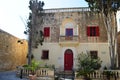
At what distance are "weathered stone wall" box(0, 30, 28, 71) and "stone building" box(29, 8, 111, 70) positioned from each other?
2.91 meters

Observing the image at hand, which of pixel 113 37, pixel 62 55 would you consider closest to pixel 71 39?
pixel 62 55

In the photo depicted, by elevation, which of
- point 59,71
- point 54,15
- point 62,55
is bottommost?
point 59,71

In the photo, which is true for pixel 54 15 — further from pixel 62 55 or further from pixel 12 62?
pixel 12 62

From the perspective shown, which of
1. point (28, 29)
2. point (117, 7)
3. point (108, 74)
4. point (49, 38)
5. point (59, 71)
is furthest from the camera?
point (49, 38)

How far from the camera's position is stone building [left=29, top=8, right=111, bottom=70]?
72.7ft

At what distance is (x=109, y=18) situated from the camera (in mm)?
18000

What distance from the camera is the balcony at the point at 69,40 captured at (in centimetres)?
2205

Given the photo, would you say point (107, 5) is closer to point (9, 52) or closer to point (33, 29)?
point (33, 29)

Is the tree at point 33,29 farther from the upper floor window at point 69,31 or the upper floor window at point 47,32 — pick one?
the upper floor window at point 69,31

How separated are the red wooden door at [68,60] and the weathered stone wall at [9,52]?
20.0 ft

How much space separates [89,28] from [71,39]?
2613 mm

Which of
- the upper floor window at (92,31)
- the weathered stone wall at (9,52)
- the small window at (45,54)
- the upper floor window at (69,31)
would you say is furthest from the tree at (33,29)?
the upper floor window at (92,31)

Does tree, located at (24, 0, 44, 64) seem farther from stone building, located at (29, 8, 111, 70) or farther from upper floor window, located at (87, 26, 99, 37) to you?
upper floor window, located at (87, 26, 99, 37)

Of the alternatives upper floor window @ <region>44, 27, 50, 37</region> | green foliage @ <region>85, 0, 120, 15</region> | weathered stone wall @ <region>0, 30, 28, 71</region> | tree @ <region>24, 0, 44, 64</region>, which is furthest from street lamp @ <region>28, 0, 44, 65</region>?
green foliage @ <region>85, 0, 120, 15</region>
